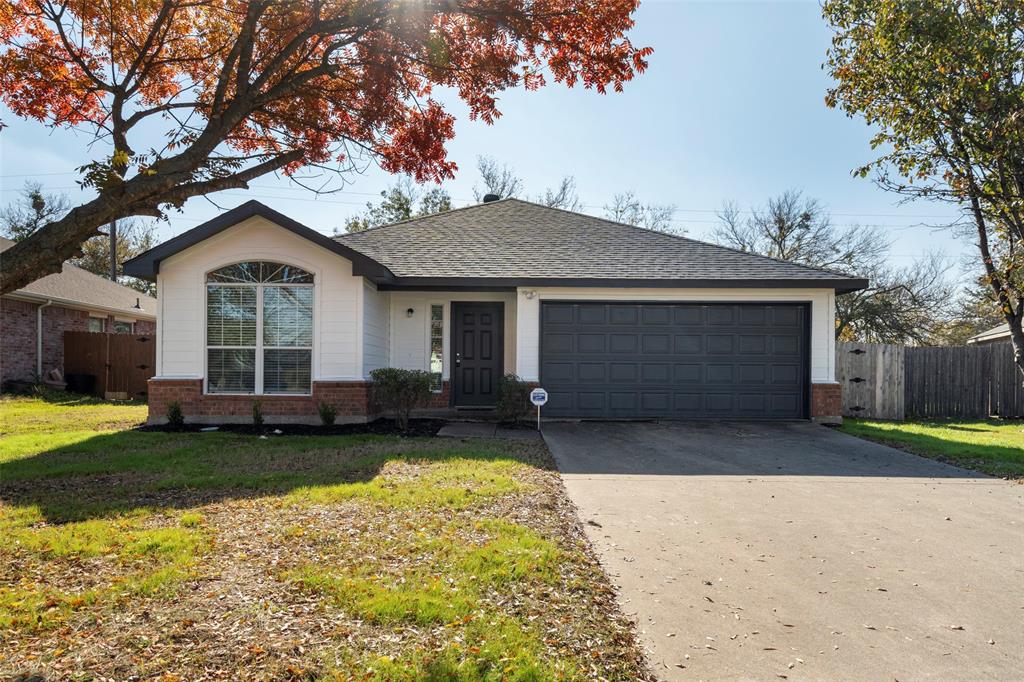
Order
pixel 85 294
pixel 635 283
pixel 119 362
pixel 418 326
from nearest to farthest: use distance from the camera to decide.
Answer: pixel 635 283 → pixel 418 326 → pixel 119 362 → pixel 85 294

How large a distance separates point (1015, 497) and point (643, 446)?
4226 mm

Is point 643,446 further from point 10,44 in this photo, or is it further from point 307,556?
point 10,44

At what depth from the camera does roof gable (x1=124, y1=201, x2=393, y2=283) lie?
9992mm

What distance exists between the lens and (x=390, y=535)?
14.7 feet

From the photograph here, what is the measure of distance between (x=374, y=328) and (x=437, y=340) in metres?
1.54

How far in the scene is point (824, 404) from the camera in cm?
1127

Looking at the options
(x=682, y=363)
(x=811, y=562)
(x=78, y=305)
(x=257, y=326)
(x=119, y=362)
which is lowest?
(x=811, y=562)

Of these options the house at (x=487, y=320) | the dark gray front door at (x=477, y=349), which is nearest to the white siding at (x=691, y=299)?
the house at (x=487, y=320)

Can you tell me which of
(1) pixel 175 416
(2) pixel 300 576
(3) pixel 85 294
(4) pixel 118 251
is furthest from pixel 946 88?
(4) pixel 118 251

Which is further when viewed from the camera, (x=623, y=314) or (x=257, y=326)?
(x=623, y=314)

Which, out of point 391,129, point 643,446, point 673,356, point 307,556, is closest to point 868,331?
point 673,356

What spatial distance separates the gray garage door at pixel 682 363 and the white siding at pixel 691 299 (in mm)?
160

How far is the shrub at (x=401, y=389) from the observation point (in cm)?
1005

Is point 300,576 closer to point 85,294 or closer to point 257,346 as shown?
point 257,346
